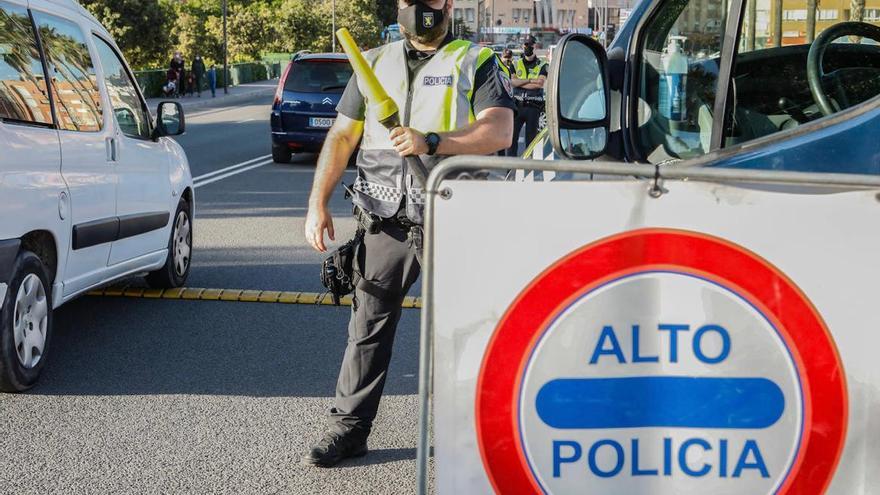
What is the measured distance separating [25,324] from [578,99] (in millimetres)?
2934

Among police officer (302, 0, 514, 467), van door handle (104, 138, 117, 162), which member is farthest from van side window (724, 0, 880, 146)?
van door handle (104, 138, 117, 162)

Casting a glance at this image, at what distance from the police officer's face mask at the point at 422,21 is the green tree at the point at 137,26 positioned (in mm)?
44138

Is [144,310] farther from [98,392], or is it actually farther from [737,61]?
[737,61]

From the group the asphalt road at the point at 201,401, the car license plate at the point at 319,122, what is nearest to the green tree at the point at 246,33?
the car license plate at the point at 319,122

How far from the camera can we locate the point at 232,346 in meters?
6.77

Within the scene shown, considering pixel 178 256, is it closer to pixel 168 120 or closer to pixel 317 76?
pixel 168 120

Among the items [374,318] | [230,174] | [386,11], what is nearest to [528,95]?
[230,174]

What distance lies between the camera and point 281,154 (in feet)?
60.7

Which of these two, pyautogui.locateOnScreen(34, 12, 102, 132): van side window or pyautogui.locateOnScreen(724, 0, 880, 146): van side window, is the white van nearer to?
pyautogui.locateOnScreen(34, 12, 102, 132): van side window

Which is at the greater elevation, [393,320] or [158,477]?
[393,320]

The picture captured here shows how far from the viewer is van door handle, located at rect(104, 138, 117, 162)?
690 cm

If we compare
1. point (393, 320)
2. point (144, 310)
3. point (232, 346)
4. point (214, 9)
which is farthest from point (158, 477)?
point (214, 9)

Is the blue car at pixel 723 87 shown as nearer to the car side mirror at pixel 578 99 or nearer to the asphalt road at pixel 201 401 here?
the car side mirror at pixel 578 99

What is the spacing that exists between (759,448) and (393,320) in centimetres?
211
